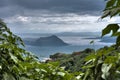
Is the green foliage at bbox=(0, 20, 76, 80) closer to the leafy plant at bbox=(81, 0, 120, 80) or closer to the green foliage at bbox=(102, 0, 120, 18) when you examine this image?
the leafy plant at bbox=(81, 0, 120, 80)

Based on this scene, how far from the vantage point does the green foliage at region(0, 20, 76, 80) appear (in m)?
1.62

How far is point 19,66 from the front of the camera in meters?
1.72

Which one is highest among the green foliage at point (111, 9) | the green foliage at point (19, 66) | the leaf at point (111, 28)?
the green foliage at point (111, 9)

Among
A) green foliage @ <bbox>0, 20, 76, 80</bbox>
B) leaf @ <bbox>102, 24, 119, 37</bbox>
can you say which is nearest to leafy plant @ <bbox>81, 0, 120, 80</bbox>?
leaf @ <bbox>102, 24, 119, 37</bbox>

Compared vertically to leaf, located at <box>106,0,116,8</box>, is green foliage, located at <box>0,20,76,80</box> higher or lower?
lower

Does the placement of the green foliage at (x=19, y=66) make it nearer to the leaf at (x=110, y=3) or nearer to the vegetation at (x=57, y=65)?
the vegetation at (x=57, y=65)

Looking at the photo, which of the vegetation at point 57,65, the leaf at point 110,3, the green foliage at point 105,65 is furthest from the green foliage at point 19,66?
the leaf at point 110,3

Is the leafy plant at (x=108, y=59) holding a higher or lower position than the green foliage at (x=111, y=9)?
lower

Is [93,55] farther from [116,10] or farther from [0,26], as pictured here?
[0,26]

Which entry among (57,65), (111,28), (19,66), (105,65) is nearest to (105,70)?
(105,65)

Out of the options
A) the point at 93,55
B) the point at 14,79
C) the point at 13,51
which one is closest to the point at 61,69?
the point at 13,51

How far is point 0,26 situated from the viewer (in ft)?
6.06

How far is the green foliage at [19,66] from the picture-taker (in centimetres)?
162

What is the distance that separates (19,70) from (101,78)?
69 centimetres
